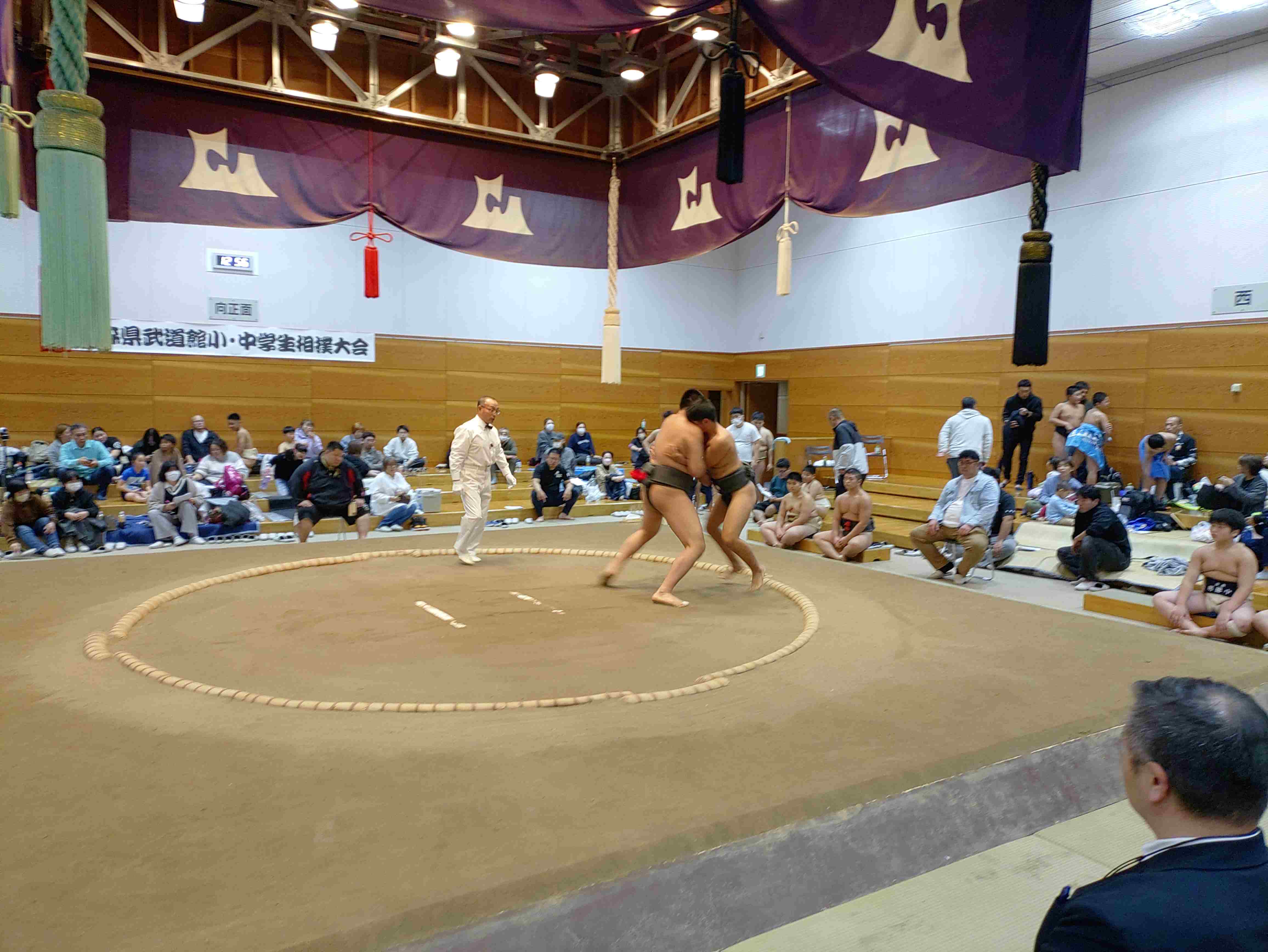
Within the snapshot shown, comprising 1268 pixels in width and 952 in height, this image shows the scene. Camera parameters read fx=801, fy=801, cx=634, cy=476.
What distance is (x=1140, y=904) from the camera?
71 cm

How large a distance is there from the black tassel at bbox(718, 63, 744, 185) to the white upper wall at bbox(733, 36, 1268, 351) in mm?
4477

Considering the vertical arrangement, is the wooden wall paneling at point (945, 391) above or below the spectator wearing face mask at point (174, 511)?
above

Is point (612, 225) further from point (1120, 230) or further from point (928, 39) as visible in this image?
point (1120, 230)

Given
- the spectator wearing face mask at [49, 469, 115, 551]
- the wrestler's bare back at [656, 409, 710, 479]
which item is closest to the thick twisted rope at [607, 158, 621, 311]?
the wrestler's bare back at [656, 409, 710, 479]

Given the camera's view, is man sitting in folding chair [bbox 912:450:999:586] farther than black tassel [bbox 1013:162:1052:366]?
Yes

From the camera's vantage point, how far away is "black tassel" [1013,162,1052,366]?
8.66 ft

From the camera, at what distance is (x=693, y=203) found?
164 inches

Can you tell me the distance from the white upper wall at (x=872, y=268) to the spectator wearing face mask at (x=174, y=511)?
2693 mm

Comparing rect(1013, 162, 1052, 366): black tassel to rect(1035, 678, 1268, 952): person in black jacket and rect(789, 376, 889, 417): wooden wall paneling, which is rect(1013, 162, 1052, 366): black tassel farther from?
rect(789, 376, 889, 417): wooden wall paneling

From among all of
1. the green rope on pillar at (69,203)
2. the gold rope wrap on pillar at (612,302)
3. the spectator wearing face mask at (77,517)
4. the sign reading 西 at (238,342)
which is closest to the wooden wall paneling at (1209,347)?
the gold rope wrap on pillar at (612,302)

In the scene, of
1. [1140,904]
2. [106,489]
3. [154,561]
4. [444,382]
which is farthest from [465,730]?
[444,382]

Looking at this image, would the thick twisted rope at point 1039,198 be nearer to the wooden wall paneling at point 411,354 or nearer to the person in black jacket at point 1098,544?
the person in black jacket at point 1098,544

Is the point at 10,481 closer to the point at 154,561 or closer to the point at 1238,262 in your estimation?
the point at 154,561

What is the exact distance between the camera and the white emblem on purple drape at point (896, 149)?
352cm
